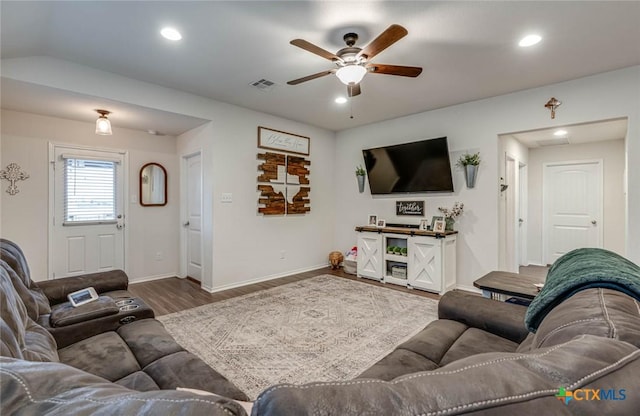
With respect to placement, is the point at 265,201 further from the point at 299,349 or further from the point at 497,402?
the point at 497,402

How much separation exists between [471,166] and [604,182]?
3234 mm

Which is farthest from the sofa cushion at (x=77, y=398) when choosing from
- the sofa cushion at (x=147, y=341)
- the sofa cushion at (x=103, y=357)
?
the sofa cushion at (x=147, y=341)

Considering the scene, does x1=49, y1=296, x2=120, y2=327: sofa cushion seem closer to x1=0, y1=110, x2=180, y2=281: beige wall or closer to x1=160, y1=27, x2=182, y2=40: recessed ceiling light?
x1=160, y1=27, x2=182, y2=40: recessed ceiling light

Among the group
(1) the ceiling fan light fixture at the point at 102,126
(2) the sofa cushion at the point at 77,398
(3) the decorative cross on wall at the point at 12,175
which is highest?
(1) the ceiling fan light fixture at the point at 102,126

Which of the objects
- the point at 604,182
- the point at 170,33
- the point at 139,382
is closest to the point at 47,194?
the point at 170,33

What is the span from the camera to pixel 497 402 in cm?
49

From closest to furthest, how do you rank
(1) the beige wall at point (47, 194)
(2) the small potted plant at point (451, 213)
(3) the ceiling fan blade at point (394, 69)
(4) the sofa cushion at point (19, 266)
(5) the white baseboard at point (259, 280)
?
Answer: (4) the sofa cushion at point (19, 266) < (3) the ceiling fan blade at point (394, 69) < (1) the beige wall at point (47, 194) < (5) the white baseboard at point (259, 280) < (2) the small potted plant at point (451, 213)

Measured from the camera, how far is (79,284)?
2307 mm

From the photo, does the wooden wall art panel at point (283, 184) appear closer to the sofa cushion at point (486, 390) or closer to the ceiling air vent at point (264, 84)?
the ceiling air vent at point (264, 84)

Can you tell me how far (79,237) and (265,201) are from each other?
8.74ft

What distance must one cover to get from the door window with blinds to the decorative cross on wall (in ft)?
1.47

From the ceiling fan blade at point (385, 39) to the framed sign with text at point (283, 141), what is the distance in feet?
8.55

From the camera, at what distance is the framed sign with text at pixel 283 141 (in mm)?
4660

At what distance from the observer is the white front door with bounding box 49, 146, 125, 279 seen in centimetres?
398
